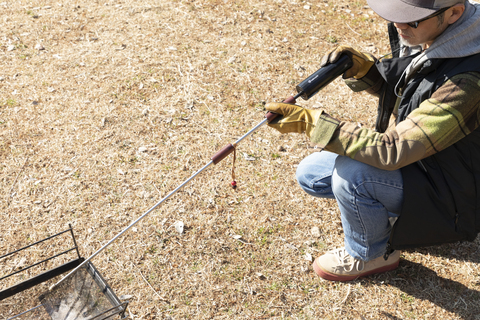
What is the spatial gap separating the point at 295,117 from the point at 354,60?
0.79 m

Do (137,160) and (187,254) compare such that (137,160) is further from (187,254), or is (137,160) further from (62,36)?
(62,36)

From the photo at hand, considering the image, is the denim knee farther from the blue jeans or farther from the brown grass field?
the brown grass field

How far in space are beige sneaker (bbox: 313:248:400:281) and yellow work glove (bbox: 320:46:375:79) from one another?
1349mm

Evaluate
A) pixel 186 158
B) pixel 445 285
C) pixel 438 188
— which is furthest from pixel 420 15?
pixel 186 158

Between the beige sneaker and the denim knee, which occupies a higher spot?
the denim knee

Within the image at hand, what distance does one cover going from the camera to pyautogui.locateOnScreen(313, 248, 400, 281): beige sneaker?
Answer: 3.20 m

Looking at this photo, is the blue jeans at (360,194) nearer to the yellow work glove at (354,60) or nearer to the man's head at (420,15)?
the yellow work glove at (354,60)

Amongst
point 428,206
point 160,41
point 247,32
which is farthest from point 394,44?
point 160,41

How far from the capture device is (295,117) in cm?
262

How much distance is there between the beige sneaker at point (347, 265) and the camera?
3.20 m

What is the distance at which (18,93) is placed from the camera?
4.94 metres

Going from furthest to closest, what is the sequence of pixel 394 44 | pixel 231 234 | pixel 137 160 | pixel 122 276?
pixel 137 160, pixel 231 234, pixel 122 276, pixel 394 44

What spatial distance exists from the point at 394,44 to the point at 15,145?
3.75 metres

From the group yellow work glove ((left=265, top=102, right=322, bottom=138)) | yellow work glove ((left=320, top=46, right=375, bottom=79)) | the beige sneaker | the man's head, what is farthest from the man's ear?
the beige sneaker
